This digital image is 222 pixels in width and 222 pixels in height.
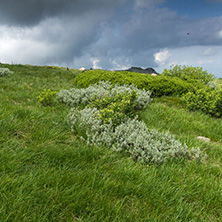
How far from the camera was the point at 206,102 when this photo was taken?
324 inches

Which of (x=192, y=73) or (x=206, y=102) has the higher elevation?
(x=192, y=73)

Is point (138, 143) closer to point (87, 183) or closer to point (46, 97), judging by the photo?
point (87, 183)

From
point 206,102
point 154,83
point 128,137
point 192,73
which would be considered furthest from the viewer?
point 192,73

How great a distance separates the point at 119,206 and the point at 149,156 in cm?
146

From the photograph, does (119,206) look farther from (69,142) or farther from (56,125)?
(56,125)

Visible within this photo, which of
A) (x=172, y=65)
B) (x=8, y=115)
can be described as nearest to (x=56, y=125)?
(x=8, y=115)

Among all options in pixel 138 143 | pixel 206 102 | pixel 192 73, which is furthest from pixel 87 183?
pixel 192 73

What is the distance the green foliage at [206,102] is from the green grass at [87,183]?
429cm

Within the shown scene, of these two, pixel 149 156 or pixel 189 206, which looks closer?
pixel 189 206

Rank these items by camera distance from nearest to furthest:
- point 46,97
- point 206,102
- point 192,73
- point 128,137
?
point 128,137 → point 46,97 → point 206,102 → point 192,73

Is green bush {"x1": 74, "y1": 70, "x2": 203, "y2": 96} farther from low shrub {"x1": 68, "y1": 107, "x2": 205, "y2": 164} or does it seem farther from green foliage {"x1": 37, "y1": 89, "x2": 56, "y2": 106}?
low shrub {"x1": 68, "y1": 107, "x2": 205, "y2": 164}

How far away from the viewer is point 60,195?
2406 millimetres

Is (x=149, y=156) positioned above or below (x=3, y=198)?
above

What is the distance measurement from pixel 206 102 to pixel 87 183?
716 centimetres
